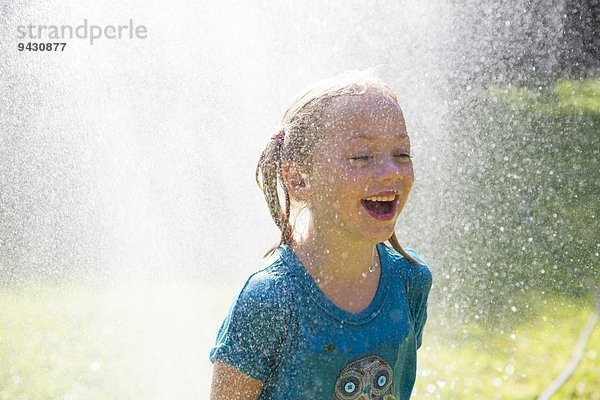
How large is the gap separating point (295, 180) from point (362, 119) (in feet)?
0.80

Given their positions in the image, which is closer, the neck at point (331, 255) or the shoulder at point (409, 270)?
the neck at point (331, 255)

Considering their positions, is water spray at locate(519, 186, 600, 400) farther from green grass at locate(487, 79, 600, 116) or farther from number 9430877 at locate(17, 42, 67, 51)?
number 9430877 at locate(17, 42, 67, 51)

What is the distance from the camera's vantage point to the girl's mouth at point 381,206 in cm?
209

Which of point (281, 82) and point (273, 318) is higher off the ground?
point (281, 82)

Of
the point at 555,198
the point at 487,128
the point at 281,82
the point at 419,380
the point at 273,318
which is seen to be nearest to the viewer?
the point at 273,318

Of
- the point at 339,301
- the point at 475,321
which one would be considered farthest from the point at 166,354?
the point at 339,301

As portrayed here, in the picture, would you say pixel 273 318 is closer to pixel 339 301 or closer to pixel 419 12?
pixel 339 301

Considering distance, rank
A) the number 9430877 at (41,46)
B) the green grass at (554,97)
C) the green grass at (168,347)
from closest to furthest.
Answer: the green grass at (168,347), the number 9430877 at (41,46), the green grass at (554,97)

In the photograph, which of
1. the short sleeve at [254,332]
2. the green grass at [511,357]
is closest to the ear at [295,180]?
the short sleeve at [254,332]

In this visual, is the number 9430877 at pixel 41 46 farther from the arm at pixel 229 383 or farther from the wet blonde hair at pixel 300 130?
the arm at pixel 229 383

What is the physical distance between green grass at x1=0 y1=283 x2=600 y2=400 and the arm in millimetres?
1844

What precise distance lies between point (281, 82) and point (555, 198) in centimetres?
305

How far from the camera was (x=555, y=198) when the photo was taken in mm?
7359

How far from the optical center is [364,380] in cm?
210
